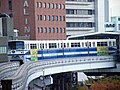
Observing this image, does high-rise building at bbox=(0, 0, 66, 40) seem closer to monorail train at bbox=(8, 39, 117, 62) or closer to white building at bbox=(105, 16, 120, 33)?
monorail train at bbox=(8, 39, 117, 62)

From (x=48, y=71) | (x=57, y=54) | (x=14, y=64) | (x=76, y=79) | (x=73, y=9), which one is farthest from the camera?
(x=73, y=9)

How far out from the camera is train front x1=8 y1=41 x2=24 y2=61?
4041cm

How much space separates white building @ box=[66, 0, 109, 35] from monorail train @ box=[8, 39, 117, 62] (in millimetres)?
21739

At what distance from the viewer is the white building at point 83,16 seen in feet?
233

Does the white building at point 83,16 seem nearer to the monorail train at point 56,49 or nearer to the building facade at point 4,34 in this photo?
the monorail train at point 56,49

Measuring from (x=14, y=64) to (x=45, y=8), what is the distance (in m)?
29.9

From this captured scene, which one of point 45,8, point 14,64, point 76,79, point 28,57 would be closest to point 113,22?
point 45,8

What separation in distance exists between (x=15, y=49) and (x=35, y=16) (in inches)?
643

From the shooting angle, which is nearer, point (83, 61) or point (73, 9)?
point (83, 61)

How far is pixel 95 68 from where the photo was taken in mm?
45438

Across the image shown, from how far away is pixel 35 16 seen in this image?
5678 centimetres

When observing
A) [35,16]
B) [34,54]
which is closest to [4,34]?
[34,54]

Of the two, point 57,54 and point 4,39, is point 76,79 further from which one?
point 4,39

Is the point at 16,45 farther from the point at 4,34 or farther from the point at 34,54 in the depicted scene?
the point at 4,34
